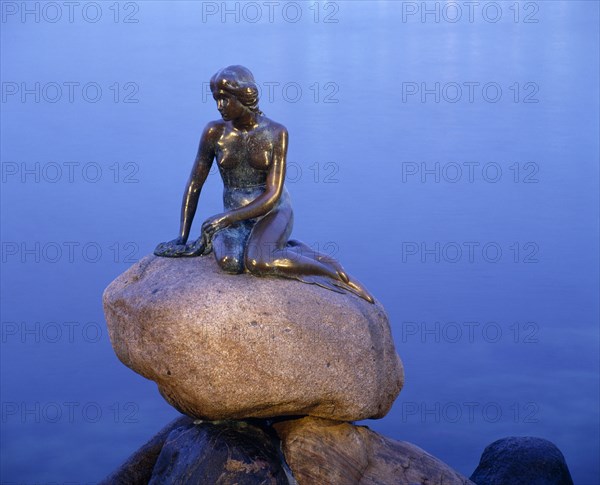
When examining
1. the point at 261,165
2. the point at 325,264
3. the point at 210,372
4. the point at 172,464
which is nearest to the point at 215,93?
the point at 261,165

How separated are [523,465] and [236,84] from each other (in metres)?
3.61

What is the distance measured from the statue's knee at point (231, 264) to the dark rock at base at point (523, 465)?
2.82 meters

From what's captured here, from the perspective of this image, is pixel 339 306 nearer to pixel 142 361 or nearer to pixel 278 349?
pixel 278 349

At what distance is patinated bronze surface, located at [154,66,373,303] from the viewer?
6.99m

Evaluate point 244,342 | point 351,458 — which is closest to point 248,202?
point 244,342

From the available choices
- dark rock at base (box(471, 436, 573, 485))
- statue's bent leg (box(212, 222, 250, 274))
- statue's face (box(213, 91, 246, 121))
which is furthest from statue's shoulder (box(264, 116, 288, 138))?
dark rock at base (box(471, 436, 573, 485))

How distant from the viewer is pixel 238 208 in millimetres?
7191

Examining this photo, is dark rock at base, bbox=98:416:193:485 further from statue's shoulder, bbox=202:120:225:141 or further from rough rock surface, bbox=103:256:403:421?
statue's shoulder, bbox=202:120:225:141

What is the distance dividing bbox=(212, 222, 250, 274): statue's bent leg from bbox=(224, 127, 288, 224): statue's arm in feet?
0.23

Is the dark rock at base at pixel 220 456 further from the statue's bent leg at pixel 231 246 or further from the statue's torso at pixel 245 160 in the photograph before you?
the statue's torso at pixel 245 160

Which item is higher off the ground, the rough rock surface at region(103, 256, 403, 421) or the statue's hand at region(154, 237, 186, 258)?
the statue's hand at region(154, 237, 186, 258)

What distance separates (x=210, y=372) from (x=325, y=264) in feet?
3.79

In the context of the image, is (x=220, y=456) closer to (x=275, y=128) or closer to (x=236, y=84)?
(x=275, y=128)

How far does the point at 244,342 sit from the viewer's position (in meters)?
6.55
